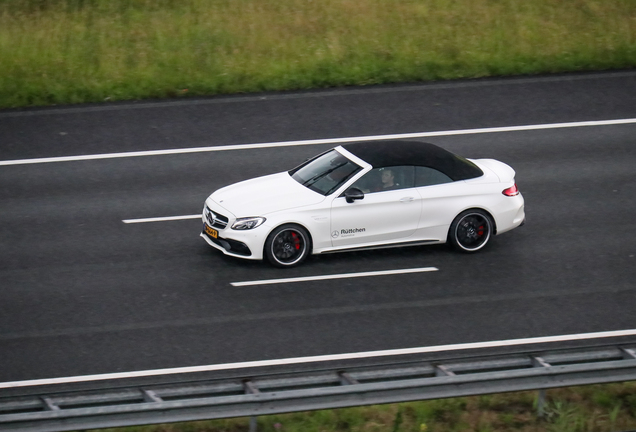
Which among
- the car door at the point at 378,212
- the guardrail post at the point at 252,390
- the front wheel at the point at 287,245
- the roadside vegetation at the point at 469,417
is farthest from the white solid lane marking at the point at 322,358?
the car door at the point at 378,212

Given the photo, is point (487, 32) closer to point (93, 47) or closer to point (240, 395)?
point (93, 47)

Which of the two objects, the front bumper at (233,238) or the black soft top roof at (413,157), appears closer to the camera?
the front bumper at (233,238)

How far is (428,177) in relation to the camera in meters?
12.6

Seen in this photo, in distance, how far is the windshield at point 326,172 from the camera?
40.7 feet

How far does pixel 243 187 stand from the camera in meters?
12.8

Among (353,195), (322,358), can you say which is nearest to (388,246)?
(353,195)

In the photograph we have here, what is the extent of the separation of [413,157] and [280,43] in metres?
9.24

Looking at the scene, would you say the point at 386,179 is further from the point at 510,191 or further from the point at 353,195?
the point at 510,191

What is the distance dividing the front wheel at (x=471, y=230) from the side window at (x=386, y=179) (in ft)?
2.98

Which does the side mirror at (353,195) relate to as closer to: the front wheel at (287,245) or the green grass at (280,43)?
the front wheel at (287,245)

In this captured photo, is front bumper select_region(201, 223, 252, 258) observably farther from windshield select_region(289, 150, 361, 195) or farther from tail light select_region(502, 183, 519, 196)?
tail light select_region(502, 183, 519, 196)

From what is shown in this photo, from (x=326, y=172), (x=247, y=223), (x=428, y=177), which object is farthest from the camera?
(x=326, y=172)

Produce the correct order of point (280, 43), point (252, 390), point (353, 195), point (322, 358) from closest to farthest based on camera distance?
point (252, 390) < point (322, 358) < point (353, 195) < point (280, 43)

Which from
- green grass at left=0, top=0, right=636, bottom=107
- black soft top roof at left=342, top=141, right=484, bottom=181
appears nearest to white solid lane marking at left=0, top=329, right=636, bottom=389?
black soft top roof at left=342, top=141, right=484, bottom=181
